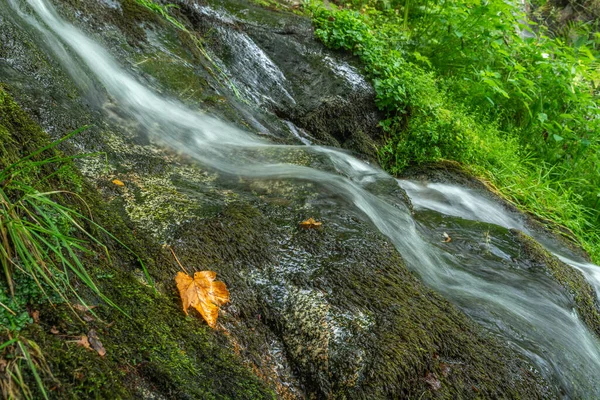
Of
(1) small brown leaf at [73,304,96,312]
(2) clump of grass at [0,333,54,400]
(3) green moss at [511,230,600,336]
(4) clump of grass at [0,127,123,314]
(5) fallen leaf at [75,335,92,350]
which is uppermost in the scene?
(4) clump of grass at [0,127,123,314]

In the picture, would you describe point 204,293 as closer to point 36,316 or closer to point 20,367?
point 36,316

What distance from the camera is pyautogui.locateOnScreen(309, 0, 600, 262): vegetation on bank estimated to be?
220 inches

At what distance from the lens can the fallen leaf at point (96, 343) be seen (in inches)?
56.5

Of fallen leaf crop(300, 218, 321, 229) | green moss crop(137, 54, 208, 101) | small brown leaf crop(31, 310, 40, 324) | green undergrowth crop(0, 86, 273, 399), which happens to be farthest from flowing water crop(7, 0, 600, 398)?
small brown leaf crop(31, 310, 40, 324)

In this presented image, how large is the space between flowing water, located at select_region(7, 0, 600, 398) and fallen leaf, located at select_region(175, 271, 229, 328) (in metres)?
1.05

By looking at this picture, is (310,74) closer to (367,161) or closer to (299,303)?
(367,161)

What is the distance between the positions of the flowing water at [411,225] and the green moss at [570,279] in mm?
100

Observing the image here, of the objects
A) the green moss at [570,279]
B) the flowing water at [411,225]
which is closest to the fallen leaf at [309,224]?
the flowing water at [411,225]

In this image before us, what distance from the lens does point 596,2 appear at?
41.6ft

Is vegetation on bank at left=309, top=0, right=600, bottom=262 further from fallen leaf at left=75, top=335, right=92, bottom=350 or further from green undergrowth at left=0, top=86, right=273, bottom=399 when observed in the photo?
fallen leaf at left=75, top=335, right=92, bottom=350

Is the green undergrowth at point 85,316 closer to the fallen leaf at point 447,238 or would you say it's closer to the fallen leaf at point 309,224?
the fallen leaf at point 309,224

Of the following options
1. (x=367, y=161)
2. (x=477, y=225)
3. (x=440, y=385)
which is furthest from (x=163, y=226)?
(x=367, y=161)

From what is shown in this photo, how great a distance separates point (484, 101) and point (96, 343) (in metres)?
6.21

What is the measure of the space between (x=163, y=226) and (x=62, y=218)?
516mm
